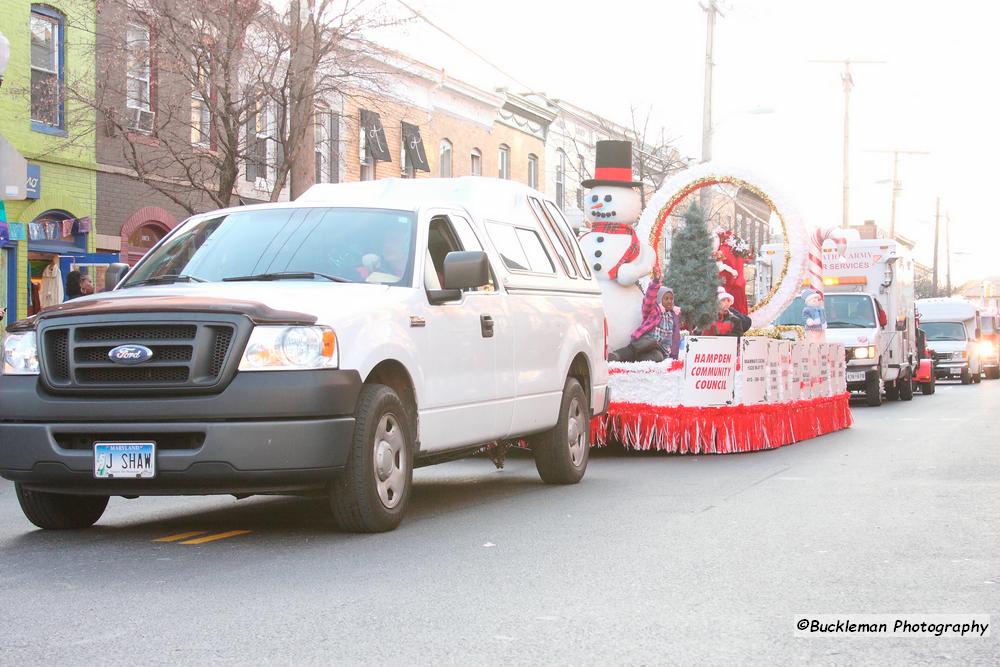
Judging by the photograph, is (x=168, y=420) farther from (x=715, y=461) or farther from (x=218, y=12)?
(x=218, y=12)

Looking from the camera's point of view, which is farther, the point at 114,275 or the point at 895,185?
the point at 895,185

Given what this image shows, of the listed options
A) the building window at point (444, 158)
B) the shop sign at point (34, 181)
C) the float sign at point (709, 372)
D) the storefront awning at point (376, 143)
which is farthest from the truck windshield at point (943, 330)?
the float sign at point (709, 372)

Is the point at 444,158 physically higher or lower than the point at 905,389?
higher

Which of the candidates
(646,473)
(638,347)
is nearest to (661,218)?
(638,347)

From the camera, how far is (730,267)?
20.9 m

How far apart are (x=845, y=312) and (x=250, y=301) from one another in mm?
20828

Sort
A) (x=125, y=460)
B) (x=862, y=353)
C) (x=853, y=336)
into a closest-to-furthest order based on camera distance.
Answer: (x=125, y=460)
(x=862, y=353)
(x=853, y=336)

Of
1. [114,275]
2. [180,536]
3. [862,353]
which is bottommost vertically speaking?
[180,536]

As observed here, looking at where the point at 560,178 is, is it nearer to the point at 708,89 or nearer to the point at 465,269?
the point at 708,89

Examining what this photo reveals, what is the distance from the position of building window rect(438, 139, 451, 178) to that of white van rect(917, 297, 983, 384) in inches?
Result: 579

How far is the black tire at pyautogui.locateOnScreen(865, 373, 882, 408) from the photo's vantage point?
25.8 m

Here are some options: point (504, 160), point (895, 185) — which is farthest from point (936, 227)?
point (504, 160)

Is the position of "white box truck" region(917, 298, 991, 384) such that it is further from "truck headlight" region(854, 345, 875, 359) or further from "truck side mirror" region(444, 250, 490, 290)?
"truck side mirror" region(444, 250, 490, 290)

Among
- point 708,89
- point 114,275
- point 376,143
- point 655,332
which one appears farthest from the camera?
point 708,89
